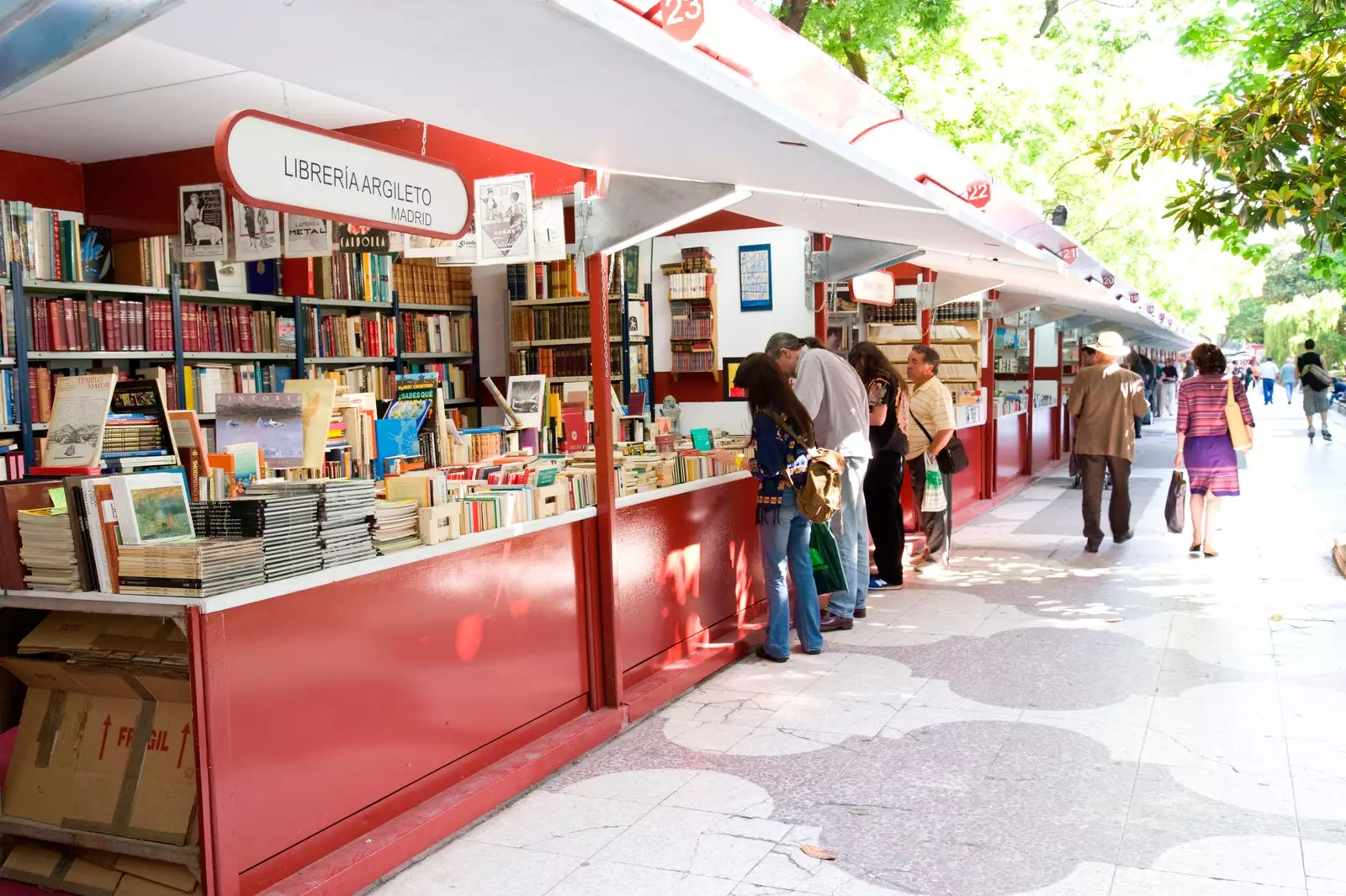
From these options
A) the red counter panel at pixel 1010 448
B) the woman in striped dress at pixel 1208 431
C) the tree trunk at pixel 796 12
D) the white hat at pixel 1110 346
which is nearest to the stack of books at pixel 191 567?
the woman in striped dress at pixel 1208 431

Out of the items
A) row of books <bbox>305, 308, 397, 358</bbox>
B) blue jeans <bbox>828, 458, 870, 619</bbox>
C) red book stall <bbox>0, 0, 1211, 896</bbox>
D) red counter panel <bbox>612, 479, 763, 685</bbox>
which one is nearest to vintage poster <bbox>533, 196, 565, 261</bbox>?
red book stall <bbox>0, 0, 1211, 896</bbox>

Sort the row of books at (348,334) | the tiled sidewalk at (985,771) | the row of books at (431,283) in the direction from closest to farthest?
the tiled sidewalk at (985,771) < the row of books at (348,334) < the row of books at (431,283)

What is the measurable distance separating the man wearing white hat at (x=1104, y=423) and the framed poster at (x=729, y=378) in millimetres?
2715

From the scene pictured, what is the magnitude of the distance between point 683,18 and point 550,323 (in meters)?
6.19

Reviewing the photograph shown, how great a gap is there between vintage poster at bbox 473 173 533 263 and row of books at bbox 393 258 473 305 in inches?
158

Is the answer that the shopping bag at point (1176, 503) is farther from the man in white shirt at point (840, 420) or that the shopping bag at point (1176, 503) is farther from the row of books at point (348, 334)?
the row of books at point (348, 334)

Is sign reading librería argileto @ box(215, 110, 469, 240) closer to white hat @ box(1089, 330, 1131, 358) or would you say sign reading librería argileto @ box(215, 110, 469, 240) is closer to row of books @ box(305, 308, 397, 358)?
row of books @ box(305, 308, 397, 358)

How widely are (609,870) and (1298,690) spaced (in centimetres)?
340

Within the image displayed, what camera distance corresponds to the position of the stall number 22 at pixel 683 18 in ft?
10.7

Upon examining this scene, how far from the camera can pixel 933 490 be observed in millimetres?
8094

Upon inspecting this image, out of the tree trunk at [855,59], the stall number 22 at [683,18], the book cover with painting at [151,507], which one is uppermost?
the tree trunk at [855,59]

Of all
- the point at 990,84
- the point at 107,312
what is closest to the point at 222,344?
the point at 107,312

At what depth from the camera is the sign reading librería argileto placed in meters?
2.98

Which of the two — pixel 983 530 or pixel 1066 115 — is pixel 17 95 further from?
pixel 1066 115
